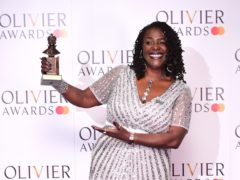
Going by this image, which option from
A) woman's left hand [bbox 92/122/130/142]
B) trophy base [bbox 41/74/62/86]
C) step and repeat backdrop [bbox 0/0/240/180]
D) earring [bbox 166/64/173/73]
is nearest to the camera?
woman's left hand [bbox 92/122/130/142]

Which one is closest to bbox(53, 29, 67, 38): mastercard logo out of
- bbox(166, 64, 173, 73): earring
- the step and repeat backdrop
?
the step and repeat backdrop

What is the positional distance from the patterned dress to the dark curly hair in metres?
0.07

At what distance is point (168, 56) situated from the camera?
6.65 feet

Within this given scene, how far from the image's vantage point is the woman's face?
78.0 inches

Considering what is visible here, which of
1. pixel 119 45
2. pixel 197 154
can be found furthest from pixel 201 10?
pixel 197 154

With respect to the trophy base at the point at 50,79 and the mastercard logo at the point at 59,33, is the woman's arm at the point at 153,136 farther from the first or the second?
the mastercard logo at the point at 59,33

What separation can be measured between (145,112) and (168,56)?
32 centimetres

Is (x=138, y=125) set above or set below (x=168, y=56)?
below

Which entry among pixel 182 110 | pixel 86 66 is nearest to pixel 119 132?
pixel 182 110

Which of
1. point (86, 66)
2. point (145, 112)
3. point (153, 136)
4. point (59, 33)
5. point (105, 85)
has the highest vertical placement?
point (59, 33)

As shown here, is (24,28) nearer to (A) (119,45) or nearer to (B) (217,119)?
(A) (119,45)

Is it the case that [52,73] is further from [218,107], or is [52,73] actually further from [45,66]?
[218,107]

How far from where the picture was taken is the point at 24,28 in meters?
2.64

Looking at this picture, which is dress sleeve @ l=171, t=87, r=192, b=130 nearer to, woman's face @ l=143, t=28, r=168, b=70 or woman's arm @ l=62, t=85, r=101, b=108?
woman's face @ l=143, t=28, r=168, b=70
